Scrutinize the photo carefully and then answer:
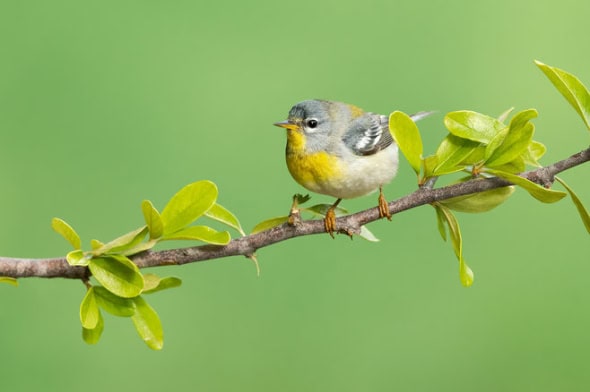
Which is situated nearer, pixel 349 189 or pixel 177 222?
pixel 177 222

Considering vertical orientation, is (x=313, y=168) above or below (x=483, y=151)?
above

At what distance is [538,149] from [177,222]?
1.72 ft

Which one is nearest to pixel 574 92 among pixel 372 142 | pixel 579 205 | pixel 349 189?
pixel 579 205

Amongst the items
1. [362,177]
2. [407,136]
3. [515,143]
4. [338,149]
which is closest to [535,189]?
[515,143]

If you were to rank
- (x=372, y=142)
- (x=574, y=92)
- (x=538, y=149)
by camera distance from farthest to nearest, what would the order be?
1. (x=372, y=142)
2. (x=538, y=149)
3. (x=574, y=92)

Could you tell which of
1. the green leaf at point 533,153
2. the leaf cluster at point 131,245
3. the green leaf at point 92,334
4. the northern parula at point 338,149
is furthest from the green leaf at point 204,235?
the northern parula at point 338,149

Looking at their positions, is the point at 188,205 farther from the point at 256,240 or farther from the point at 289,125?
the point at 289,125

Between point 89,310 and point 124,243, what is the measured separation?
142 millimetres

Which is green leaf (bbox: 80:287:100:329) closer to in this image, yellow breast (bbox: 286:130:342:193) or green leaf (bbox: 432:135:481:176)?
green leaf (bbox: 432:135:481:176)

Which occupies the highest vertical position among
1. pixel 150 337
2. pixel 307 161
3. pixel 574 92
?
pixel 307 161

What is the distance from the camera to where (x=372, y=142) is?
1.75 meters

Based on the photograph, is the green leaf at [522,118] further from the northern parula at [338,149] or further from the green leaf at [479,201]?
the northern parula at [338,149]

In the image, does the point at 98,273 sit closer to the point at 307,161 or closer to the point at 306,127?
the point at 307,161

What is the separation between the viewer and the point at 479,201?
1.02m
